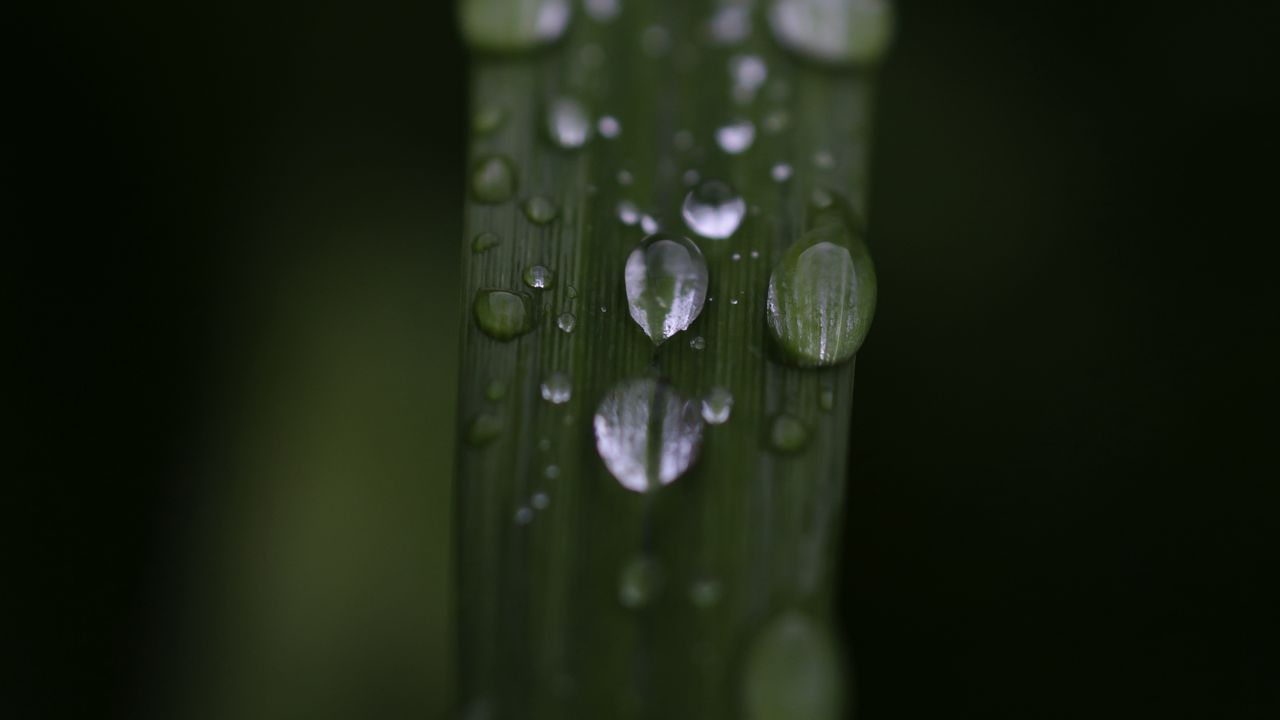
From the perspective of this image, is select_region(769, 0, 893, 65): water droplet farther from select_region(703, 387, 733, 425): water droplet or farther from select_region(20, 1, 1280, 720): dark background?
select_region(20, 1, 1280, 720): dark background

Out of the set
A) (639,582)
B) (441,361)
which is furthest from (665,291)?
(441,361)

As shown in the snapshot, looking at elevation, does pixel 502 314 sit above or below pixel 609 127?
below

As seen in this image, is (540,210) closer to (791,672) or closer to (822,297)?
(822,297)

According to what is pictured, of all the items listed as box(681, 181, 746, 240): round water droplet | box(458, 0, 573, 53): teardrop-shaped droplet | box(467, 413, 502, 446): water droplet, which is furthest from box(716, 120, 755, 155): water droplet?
box(467, 413, 502, 446): water droplet

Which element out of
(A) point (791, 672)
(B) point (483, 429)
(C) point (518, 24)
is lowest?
(A) point (791, 672)

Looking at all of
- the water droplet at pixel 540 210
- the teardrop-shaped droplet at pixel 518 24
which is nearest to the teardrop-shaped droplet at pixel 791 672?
the water droplet at pixel 540 210

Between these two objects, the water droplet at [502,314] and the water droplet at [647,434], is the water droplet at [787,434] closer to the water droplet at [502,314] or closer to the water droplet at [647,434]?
the water droplet at [647,434]
